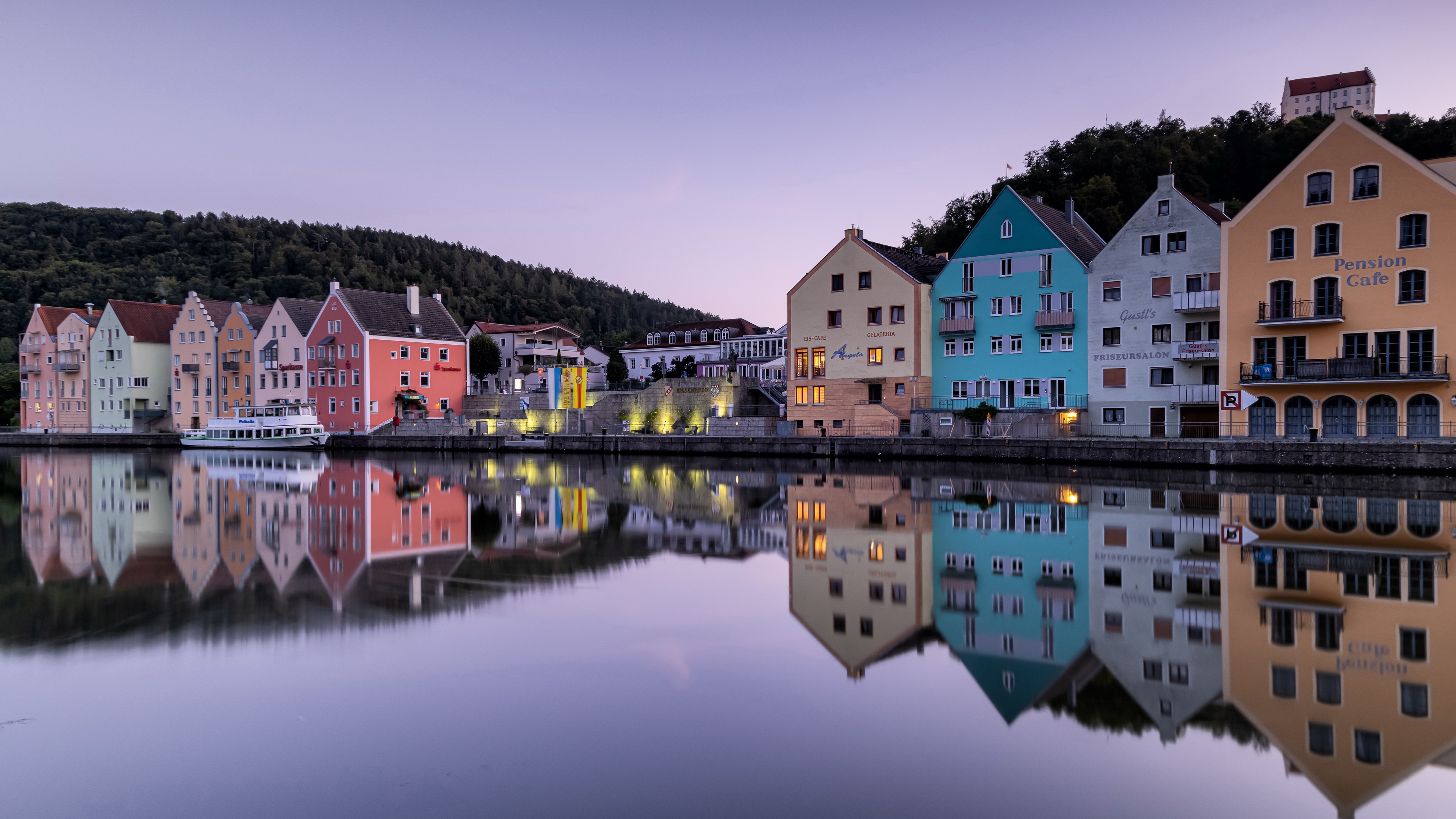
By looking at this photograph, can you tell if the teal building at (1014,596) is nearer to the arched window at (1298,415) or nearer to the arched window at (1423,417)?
the arched window at (1298,415)

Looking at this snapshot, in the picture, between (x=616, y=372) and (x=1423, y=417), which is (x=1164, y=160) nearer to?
(x=1423, y=417)

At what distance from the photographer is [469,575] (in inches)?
512

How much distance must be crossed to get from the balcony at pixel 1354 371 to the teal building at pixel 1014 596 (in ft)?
60.5

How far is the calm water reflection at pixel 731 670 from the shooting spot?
5707mm

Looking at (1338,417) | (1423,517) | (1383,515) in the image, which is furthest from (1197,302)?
(1423,517)

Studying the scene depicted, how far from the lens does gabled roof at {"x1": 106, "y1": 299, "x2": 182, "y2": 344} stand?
2854 inches

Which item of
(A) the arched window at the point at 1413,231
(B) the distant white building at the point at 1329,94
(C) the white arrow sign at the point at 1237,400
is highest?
(B) the distant white building at the point at 1329,94

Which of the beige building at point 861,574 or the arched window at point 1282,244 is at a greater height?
the arched window at point 1282,244

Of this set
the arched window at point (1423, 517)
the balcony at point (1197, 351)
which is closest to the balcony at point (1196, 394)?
the balcony at point (1197, 351)

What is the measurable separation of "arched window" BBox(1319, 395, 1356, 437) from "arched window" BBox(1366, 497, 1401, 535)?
1297 cm

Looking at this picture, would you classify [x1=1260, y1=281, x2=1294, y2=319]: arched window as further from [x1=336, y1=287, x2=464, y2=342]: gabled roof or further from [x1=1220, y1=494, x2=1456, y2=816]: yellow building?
[x1=336, y1=287, x2=464, y2=342]: gabled roof

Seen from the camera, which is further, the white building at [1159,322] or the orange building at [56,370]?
the orange building at [56,370]

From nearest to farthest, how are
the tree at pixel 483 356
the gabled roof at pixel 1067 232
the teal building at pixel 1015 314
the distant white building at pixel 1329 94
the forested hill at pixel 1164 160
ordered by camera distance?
the teal building at pixel 1015 314 < the gabled roof at pixel 1067 232 < the forested hill at pixel 1164 160 < the tree at pixel 483 356 < the distant white building at pixel 1329 94

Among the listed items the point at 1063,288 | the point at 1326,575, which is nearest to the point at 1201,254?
the point at 1063,288
